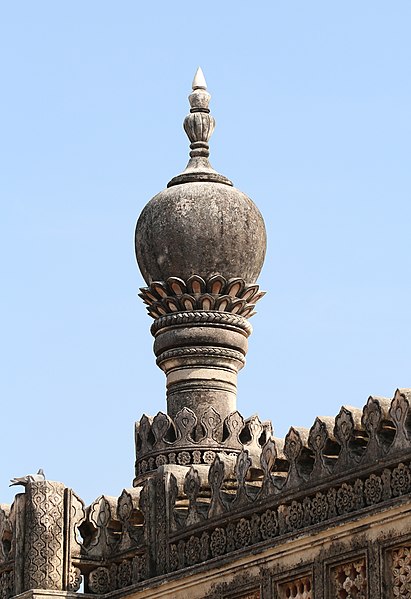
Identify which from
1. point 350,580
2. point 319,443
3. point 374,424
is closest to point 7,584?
point 319,443

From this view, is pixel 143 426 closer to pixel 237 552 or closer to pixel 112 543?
pixel 112 543

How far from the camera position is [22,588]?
1705 cm

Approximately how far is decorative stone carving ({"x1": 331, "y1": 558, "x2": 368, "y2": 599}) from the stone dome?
16.8 feet

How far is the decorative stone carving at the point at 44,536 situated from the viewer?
16.9 meters

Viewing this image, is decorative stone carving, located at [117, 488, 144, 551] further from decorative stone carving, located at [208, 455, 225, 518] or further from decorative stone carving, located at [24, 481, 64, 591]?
decorative stone carving, located at [208, 455, 225, 518]

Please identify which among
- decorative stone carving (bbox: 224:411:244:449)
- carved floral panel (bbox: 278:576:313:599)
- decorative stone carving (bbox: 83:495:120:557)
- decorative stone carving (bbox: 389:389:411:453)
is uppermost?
decorative stone carving (bbox: 224:411:244:449)

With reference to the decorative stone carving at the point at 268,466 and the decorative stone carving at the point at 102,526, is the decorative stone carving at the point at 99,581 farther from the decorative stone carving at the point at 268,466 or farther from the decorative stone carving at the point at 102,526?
the decorative stone carving at the point at 268,466

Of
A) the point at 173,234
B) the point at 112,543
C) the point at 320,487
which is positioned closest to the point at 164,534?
the point at 112,543

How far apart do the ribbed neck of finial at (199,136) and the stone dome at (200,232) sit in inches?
0.7

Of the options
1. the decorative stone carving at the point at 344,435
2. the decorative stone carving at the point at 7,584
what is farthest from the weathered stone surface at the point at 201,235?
the decorative stone carving at the point at 344,435

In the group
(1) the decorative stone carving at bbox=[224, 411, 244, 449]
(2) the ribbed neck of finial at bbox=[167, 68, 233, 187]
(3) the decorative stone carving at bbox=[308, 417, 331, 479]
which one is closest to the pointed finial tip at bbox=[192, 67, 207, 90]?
(2) the ribbed neck of finial at bbox=[167, 68, 233, 187]

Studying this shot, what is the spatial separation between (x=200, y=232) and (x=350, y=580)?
5420mm

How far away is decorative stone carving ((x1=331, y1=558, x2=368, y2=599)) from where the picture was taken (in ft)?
46.7

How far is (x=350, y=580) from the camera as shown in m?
14.4
